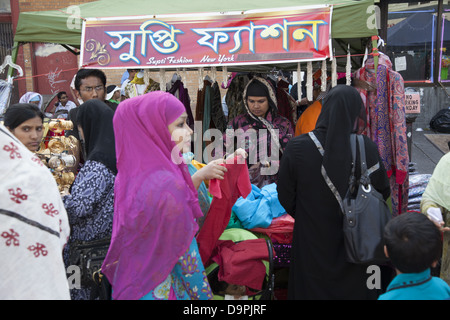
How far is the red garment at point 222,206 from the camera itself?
2.69 metres

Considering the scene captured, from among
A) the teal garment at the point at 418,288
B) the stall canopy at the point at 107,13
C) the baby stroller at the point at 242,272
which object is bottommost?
the baby stroller at the point at 242,272

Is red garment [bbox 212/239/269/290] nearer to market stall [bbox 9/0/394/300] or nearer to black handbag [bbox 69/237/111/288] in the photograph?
black handbag [bbox 69/237/111/288]

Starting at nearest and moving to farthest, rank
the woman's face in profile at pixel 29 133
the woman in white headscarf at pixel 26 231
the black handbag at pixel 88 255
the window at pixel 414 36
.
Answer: the woman in white headscarf at pixel 26 231, the black handbag at pixel 88 255, the woman's face in profile at pixel 29 133, the window at pixel 414 36

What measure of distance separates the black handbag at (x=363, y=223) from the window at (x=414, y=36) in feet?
25.3

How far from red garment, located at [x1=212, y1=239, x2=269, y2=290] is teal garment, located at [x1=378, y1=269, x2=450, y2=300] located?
0.97m

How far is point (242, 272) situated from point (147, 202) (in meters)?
0.99

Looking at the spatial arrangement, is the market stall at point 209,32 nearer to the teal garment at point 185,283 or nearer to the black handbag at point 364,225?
the black handbag at point 364,225

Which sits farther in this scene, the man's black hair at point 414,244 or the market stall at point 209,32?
the market stall at point 209,32

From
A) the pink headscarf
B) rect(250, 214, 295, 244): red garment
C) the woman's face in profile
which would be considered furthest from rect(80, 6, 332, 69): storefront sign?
the pink headscarf

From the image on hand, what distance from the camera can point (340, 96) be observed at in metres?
2.47

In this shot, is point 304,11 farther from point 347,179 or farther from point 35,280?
point 35,280

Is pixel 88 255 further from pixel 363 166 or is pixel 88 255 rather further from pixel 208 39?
pixel 208 39

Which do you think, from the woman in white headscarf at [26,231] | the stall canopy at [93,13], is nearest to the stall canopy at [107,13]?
the stall canopy at [93,13]

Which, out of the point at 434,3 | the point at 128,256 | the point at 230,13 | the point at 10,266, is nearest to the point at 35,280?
the point at 10,266
